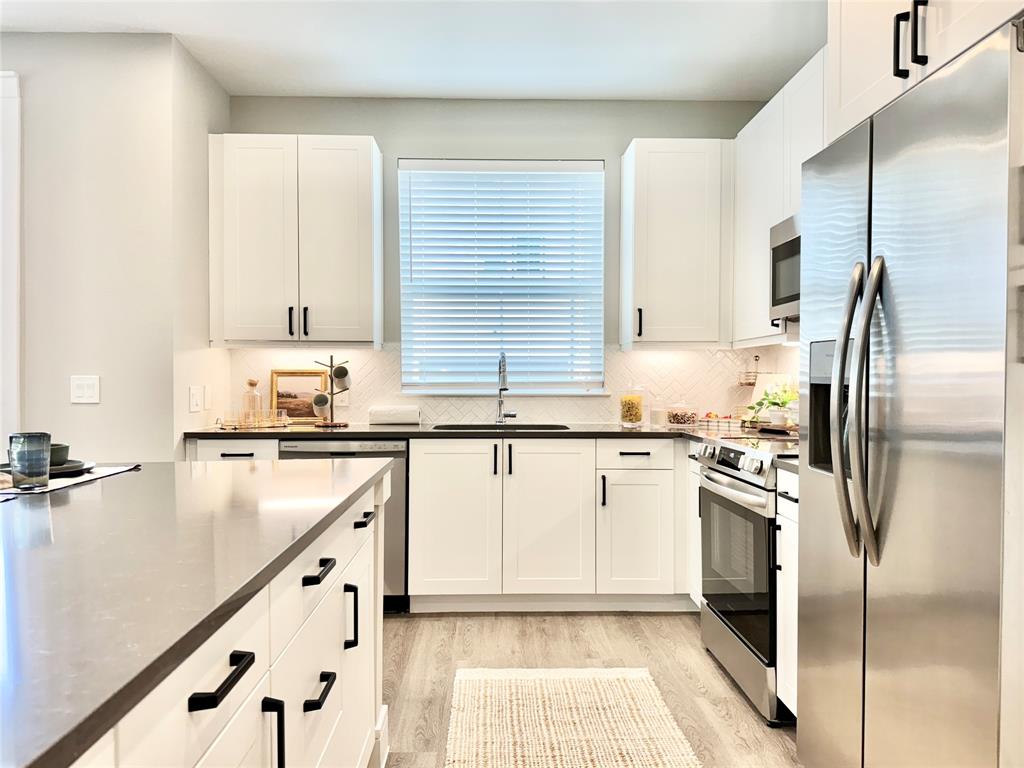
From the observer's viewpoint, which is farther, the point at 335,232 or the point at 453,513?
the point at 335,232

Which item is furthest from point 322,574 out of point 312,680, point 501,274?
point 501,274

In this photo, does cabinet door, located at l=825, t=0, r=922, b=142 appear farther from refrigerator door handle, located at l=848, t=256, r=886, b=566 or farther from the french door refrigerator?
refrigerator door handle, located at l=848, t=256, r=886, b=566

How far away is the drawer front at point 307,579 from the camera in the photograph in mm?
1160

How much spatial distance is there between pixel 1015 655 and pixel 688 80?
3.40m

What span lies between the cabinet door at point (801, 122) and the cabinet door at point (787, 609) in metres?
1.44

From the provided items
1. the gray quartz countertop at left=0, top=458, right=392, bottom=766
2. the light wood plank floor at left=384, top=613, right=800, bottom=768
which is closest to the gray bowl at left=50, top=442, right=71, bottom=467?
the gray quartz countertop at left=0, top=458, right=392, bottom=766

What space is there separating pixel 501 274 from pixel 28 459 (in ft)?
9.44

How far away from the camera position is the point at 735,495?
9.00ft

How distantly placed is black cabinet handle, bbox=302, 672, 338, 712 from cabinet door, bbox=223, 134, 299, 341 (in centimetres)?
262

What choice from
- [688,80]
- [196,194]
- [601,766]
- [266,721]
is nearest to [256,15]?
[196,194]

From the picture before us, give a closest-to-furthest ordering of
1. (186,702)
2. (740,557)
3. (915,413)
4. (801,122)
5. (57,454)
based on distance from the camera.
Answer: (186,702)
(915,413)
(57,454)
(740,557)
(801,122)

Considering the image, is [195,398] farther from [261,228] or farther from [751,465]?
[751,465]

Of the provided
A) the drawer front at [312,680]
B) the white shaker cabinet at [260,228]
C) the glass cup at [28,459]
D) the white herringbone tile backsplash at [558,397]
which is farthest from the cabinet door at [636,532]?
the glass cup at [28,459]

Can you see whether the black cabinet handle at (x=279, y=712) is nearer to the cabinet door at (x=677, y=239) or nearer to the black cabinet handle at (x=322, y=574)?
the black cabinet handle at (x=322, y=574)
